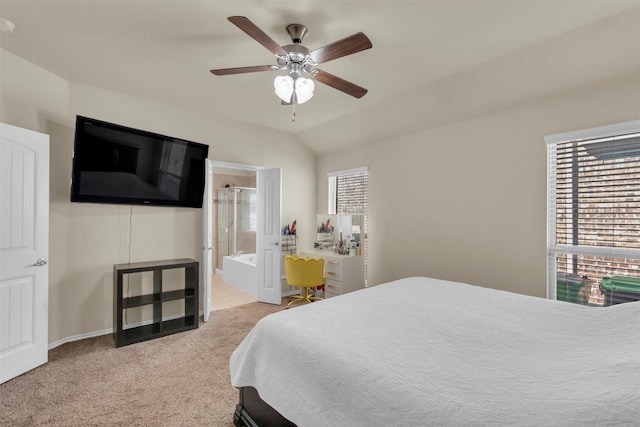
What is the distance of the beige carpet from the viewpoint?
196 cm

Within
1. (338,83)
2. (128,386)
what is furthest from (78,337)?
(338,83)

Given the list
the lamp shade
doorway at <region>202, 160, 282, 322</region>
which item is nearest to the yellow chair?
doorway at <region>202, 160, 282, 322</region>

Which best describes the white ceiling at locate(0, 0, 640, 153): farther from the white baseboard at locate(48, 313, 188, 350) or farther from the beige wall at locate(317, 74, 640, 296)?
the white baseboard at locate(48, 313, 188, 350)

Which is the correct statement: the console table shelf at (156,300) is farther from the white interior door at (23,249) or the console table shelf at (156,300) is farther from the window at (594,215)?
Answer: the window at (594,215)

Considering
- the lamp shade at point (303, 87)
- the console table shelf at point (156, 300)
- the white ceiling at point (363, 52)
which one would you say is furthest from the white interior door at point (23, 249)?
the lamp shade at point (303, 87)

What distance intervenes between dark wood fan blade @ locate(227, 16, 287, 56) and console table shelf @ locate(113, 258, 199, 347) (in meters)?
2.51

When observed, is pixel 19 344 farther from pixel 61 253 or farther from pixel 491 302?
pixel 491 302

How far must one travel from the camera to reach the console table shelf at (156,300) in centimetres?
302

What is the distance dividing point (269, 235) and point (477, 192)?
9.10 feet

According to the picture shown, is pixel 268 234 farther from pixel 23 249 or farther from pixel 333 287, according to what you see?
pixel 23 249

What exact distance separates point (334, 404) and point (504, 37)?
8.64ft

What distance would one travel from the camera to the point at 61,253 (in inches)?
118

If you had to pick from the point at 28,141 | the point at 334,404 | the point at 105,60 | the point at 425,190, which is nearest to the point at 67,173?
the point at 28,141

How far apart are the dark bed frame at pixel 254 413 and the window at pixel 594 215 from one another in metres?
2.67
